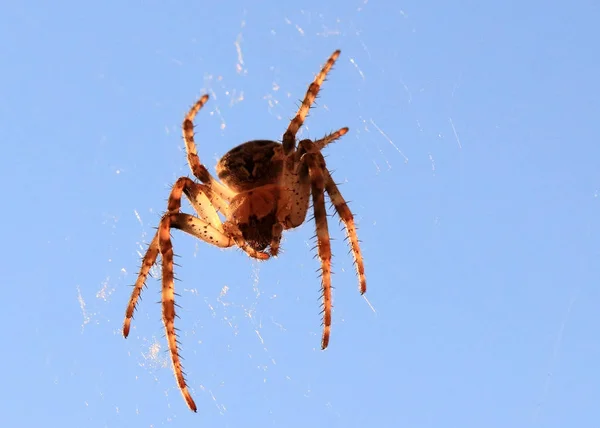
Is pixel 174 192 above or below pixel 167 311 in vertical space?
above

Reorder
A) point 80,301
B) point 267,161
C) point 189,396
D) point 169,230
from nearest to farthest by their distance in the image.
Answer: point 189,396 < point 169,230 < point 267,161 < point 80,301

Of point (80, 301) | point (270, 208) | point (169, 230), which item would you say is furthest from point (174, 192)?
point (80, 301)

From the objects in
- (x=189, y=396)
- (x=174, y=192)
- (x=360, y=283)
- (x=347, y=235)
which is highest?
(x=174, y=192)

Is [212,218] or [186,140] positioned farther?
[186,140]

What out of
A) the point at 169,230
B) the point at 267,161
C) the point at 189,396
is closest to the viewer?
the point at 189,396

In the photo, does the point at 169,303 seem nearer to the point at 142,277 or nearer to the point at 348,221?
the point at 142,277

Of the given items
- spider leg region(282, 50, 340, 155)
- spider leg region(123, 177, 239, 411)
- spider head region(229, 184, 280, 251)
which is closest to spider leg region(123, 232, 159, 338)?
spider leg region(123, 177, 239, 411)

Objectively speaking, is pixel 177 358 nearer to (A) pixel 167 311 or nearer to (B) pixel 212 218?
(A) pixel 167 311
